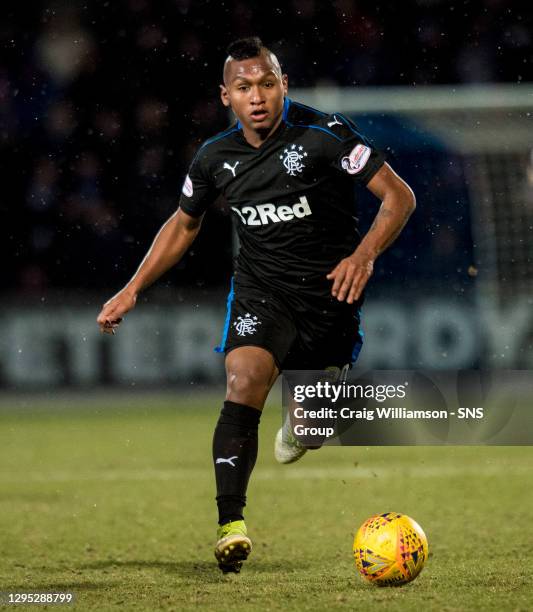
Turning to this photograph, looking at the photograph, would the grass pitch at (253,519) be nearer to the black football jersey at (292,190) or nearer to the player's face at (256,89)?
the black football jersey at (292,190)

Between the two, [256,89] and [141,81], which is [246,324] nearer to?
[256,89]

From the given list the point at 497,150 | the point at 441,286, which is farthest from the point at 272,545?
the point at 441,286

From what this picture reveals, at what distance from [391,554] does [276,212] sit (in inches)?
60.4

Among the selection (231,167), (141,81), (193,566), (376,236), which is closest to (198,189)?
(231,167)

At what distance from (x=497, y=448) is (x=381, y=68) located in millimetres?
6697

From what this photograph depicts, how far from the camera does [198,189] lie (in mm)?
4863

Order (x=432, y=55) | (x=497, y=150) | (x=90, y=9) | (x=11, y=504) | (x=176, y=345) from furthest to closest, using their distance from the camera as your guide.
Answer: (x=90, y=9)
(x=432, y=55)
(x=176, y=345)
(x=497, y=150)
(x=11, y=504)

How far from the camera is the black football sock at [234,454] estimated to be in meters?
4.27

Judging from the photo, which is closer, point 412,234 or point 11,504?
point 11,504

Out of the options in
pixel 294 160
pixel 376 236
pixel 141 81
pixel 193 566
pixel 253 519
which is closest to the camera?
pixel 376 236

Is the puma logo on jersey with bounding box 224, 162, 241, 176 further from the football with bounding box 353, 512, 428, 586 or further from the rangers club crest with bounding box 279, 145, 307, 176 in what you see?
the football with bounding box 353, 512, 428, 586

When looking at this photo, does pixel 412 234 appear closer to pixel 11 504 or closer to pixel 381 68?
pixel 381 68

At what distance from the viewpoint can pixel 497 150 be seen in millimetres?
10219

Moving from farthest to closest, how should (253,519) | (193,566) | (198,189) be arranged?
(253,519) → (198,189) → (193,566)
